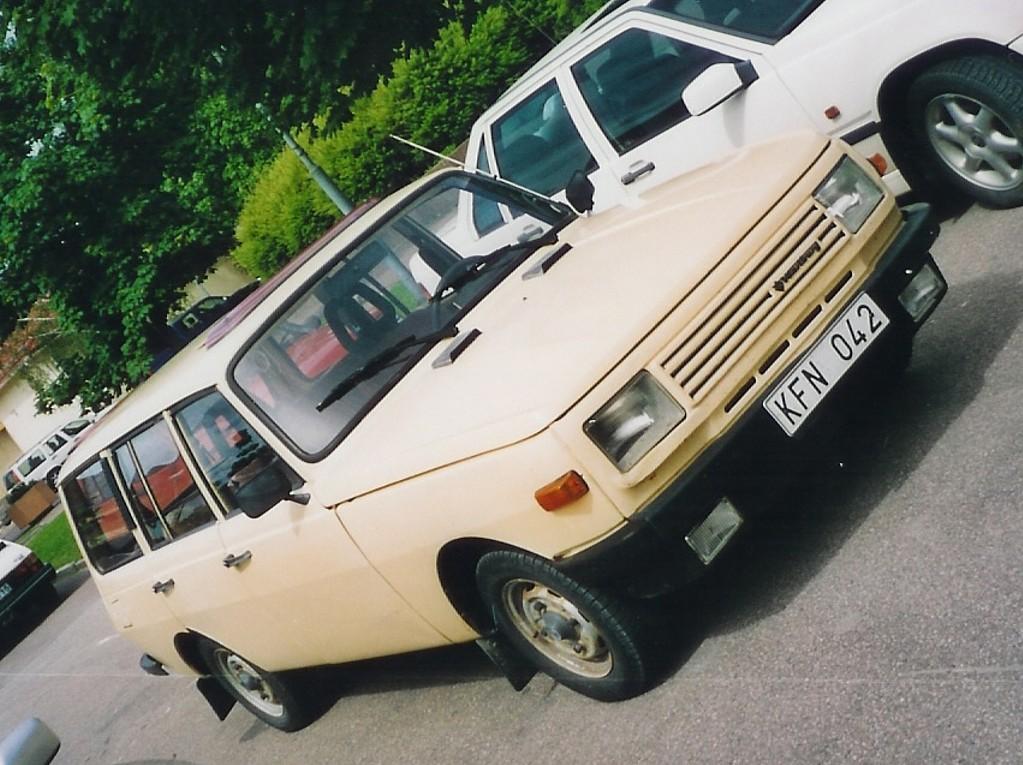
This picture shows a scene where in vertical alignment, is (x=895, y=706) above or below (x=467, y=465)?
below

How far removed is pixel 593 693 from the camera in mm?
3627

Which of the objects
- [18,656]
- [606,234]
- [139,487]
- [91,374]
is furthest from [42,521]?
[606,234]

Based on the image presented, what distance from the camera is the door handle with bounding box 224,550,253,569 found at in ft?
14.3

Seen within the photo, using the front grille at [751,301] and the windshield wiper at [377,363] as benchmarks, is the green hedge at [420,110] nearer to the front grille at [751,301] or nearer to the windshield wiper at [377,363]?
the windshield wiper at [377,363]

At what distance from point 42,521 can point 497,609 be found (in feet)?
93.3

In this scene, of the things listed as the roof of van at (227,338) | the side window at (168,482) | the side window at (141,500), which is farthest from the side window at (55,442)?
the side window at (168,482)

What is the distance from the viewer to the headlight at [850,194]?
3668 mm

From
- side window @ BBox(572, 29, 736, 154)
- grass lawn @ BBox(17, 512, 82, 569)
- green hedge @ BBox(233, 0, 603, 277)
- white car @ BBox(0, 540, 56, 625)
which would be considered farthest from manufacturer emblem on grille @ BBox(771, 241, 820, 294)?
grass lawn @ BBox(17, 512, 82, 569)

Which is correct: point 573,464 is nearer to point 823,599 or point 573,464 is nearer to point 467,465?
point 467,465

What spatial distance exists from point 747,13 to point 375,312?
282cm

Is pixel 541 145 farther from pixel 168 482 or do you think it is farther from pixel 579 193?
pixel 168 482

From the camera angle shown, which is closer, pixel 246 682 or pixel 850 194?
pixel 850 194

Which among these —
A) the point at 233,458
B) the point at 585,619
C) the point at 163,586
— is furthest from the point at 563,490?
the point at 163,586

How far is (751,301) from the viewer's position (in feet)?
10.9
